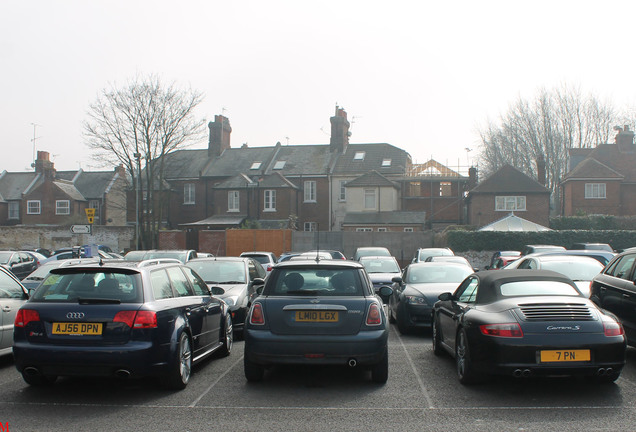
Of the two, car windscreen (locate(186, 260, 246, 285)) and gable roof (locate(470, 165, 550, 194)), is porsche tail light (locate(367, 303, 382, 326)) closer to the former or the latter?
car windscreen (locate(186, 260, 246, 285))

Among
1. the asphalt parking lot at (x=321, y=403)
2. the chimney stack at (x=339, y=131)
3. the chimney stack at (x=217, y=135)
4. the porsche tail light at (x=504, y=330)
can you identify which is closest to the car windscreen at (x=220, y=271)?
the asphalt parking lot at (x=321, y=403)

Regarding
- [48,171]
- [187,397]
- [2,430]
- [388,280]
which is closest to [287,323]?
[187,397]

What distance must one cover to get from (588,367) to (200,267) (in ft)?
29.4

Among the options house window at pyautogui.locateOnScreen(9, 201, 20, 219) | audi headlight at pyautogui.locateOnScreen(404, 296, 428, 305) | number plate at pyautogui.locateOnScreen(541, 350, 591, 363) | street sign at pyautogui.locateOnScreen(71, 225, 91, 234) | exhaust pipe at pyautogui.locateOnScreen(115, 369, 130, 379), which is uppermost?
house window at pyautogui.locateOnScreen(9, 201, 20, 219)

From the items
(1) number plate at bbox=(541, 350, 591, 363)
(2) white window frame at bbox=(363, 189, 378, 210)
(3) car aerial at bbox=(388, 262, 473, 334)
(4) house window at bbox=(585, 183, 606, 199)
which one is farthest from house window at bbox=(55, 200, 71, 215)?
(1) number plate at bbox=(541, 350, 591, 363)

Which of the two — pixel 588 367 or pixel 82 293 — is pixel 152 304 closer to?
pixel 82 293

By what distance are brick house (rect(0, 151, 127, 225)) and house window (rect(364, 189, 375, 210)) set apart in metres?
23.2

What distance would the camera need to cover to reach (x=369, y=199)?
52594 mm

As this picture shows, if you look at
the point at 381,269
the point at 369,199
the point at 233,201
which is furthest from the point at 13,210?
the point at 381,269

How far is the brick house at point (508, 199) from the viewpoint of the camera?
5059 cm

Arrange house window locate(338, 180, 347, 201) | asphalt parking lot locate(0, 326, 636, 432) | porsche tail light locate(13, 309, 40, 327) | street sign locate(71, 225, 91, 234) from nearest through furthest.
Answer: asphalt parking lot locate(0, 326, 636, 432) → porsche tail light locate(13, 309, 40, 327) → street sign locate(71, 225, 91, 234) → house window locate(338, 180, 347, 201)

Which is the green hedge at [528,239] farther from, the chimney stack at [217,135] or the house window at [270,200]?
the chimney stack at [217,135]

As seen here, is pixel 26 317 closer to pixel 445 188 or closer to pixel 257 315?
pixel 257 315

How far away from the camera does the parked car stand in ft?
84.1
